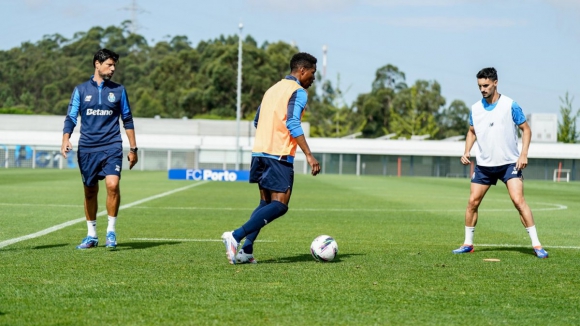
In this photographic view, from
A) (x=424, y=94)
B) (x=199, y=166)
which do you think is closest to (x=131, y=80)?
(x=424, y=94)

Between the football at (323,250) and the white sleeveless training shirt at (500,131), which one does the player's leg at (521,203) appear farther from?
the football at (323,250)

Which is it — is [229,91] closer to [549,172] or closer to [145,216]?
[549,172]

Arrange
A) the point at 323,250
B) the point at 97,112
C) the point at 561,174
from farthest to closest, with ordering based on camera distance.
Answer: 1. the point at 561,174
2. the point at 97,112
3. the point at 323,250

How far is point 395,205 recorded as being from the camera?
816 inches

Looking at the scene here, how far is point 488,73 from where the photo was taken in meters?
9.23

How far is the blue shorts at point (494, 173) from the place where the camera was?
9398mm

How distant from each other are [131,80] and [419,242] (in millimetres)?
113096

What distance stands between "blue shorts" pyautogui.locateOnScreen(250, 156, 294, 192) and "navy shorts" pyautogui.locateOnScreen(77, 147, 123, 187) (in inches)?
77.7

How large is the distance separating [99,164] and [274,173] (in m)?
2.31

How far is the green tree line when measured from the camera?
3949 inches

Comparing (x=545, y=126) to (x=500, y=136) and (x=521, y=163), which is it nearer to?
(x=500, y=136)

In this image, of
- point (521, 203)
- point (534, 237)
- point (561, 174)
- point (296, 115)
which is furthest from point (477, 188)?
point (561, 174)

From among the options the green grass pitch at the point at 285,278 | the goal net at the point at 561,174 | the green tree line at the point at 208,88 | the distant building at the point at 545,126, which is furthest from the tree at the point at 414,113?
the green grass pitch at the point at 285,278

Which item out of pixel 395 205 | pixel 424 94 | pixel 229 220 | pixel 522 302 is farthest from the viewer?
pixel 424 94
